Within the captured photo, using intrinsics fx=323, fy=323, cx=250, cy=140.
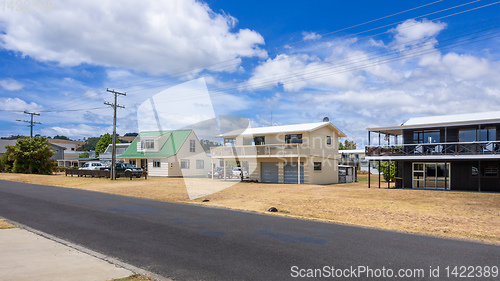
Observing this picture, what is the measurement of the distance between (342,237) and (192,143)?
41.4 metres

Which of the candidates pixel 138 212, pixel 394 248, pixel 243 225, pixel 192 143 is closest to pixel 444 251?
pixel 394 248

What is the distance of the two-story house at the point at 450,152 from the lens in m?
22.2

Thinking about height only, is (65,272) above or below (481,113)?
below

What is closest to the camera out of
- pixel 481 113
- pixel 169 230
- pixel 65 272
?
pixel 65 272

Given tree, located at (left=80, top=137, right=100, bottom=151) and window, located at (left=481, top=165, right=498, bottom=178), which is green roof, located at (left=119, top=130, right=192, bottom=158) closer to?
window, located at (left=481, top=165, right=498, bottom=178)

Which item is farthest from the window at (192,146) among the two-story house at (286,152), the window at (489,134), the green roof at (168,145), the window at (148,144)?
the window at (489,134)

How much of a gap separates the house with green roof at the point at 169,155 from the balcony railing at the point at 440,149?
81.1 feet

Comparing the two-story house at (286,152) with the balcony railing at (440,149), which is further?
the two-story house at (286,152)

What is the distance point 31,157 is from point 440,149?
52.0 metres

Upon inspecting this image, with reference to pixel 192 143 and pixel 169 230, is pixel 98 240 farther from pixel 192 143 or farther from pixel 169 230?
pixel 192 143

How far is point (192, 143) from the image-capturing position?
48.7m

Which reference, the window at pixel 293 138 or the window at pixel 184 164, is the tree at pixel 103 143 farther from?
the window at pixel 293 138

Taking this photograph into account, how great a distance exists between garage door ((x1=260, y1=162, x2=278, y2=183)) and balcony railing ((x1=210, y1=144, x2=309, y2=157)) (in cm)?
209

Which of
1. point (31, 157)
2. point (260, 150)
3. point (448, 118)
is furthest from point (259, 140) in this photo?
point (31, 157)
